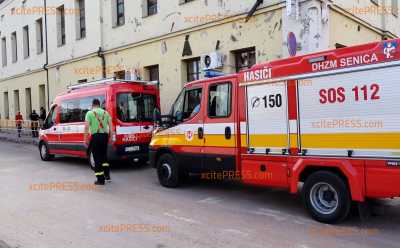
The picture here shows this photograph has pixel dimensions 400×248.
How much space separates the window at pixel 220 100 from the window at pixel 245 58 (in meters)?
5.26

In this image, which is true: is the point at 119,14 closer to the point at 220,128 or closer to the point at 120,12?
the point at 120,12

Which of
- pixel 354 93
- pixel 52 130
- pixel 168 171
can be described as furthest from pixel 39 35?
pixel 354 93

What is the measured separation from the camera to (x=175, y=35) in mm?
15258

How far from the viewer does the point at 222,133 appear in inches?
304

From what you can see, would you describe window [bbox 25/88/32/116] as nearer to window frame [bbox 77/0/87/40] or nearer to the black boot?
window frame [bbox 77/0/87/40]

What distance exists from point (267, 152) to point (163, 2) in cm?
1048

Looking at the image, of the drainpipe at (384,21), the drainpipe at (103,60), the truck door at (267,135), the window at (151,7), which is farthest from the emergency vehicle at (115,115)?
the drainpipe at (384,21)

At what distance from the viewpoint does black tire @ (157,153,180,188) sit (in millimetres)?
8797

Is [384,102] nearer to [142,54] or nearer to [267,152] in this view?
[267,152]

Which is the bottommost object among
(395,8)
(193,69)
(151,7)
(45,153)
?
(45,153)

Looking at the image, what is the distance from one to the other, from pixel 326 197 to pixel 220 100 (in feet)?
8.72

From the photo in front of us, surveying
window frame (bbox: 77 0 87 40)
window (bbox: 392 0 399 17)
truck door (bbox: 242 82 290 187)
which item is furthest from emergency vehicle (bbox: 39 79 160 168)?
window (bbox: 392 0 399 17)

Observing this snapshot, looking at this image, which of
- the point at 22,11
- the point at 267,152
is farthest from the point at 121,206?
the point at 22,11

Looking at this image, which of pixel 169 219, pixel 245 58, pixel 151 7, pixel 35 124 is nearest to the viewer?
pixel 169 219
